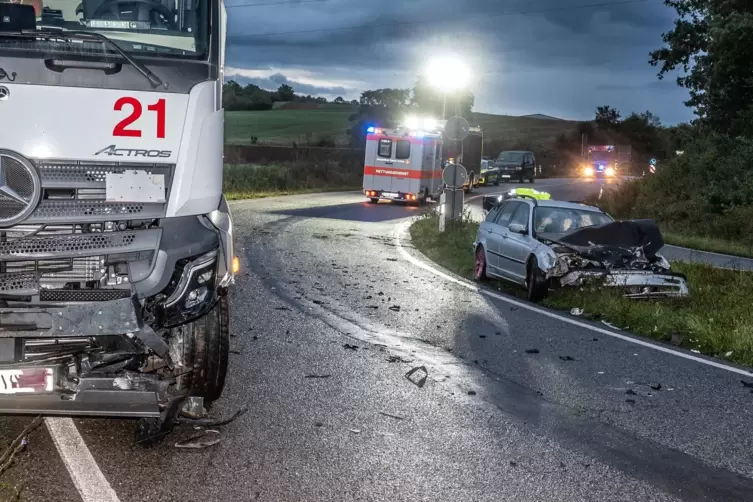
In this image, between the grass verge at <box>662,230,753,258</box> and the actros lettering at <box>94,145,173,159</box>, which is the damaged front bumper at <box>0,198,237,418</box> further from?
the grass verge at <box>662,230,753,258</box>

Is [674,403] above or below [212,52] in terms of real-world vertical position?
below

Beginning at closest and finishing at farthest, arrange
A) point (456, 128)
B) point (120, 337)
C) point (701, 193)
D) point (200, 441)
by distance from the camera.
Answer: point (120, 337)
point (200, 441)
point (456, 128)
point (701, 193)

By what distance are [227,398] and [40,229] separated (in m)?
2.20

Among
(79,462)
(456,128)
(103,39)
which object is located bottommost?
(79,462)

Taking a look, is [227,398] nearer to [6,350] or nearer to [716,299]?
[6,350]

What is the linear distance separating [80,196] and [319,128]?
92552 mm

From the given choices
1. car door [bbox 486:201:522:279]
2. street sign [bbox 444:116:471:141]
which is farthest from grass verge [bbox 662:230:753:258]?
car door [bbox 486:201:522:279]

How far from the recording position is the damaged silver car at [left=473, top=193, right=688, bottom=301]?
1261cm

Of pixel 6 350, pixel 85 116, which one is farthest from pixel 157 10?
pixel 6 350

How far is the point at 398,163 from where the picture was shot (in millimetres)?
38750

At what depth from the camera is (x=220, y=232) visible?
6066mm

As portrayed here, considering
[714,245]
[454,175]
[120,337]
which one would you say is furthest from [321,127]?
[120,337]

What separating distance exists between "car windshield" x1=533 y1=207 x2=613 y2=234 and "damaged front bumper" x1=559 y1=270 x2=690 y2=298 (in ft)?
4.52

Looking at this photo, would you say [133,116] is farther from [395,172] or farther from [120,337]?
[395,172]
